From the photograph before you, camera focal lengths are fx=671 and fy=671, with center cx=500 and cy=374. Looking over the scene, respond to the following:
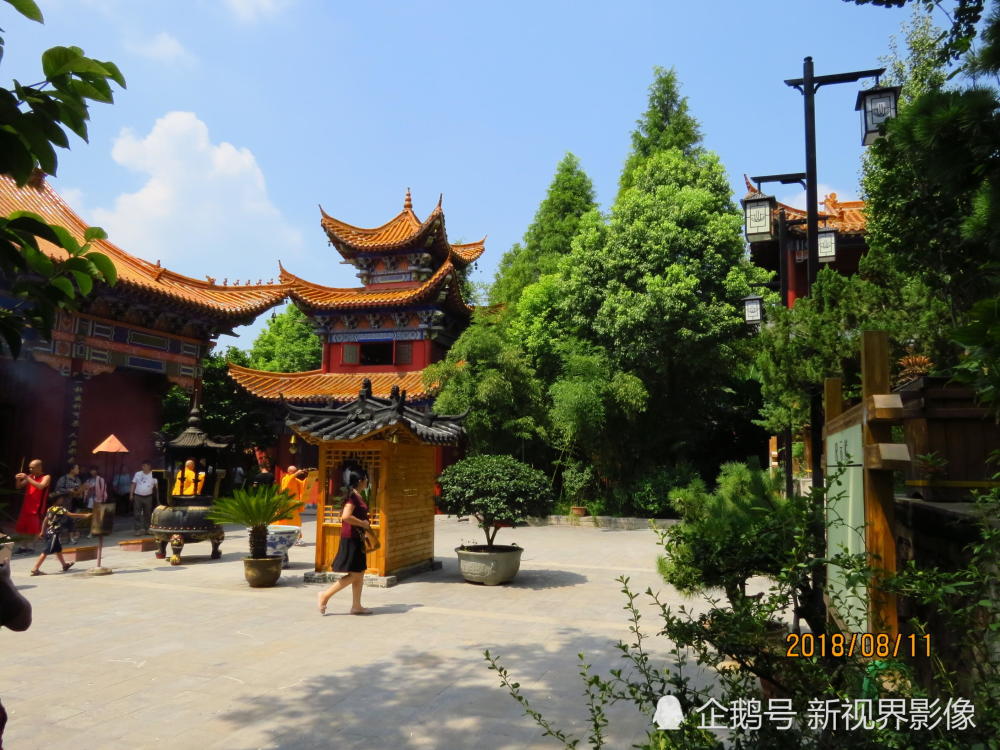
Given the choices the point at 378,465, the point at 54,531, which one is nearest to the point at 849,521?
the point at 378,465

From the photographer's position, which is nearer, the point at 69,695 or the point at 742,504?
the point at 69,695

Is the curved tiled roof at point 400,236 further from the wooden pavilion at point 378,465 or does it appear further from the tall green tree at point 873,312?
the tall green tree at point 873,312

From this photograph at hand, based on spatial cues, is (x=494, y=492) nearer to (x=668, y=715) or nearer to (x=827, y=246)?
(x=827, y=246)

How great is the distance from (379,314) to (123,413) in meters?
8.86

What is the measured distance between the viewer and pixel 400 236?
2472 cm

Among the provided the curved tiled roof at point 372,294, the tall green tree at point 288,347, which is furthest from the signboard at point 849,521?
the tall green tree at point 288,347

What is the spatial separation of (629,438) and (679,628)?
1741 centimetres

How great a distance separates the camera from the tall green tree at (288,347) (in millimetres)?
35281

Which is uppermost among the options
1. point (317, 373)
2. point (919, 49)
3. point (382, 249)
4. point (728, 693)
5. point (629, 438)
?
point (919, 49)

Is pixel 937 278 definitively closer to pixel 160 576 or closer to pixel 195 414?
pixel 160 576

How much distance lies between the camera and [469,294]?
36.2 meters

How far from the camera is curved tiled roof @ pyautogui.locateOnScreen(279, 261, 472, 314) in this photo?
2228 centimetres

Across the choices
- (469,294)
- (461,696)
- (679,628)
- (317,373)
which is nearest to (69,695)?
(461,696)

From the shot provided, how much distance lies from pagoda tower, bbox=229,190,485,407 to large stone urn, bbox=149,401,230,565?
894 cm
